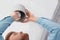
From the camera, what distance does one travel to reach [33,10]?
125cm

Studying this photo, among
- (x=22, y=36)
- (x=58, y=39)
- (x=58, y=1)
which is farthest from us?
(x=58, y=1)

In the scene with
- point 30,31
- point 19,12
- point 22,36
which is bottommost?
point 30,31

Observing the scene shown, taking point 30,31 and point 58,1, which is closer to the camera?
point 58,1

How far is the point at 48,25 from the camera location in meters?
0.78

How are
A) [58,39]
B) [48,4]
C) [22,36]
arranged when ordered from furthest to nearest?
[48,4]
[22,36]
[58,39]

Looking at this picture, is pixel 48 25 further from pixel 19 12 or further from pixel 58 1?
pixel 58 1

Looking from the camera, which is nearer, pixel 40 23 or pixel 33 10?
pixel 40 23

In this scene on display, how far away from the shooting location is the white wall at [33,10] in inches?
47.9

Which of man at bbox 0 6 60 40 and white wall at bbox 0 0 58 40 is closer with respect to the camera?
man at bbox 0 6 60 40

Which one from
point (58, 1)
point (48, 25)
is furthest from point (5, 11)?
point (48, 25)

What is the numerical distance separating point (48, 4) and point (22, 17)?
40 centimetres

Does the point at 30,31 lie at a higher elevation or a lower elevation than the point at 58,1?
lower

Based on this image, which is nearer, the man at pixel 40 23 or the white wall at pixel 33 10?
the man at pixel 40 23

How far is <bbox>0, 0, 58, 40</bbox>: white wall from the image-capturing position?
122cm
